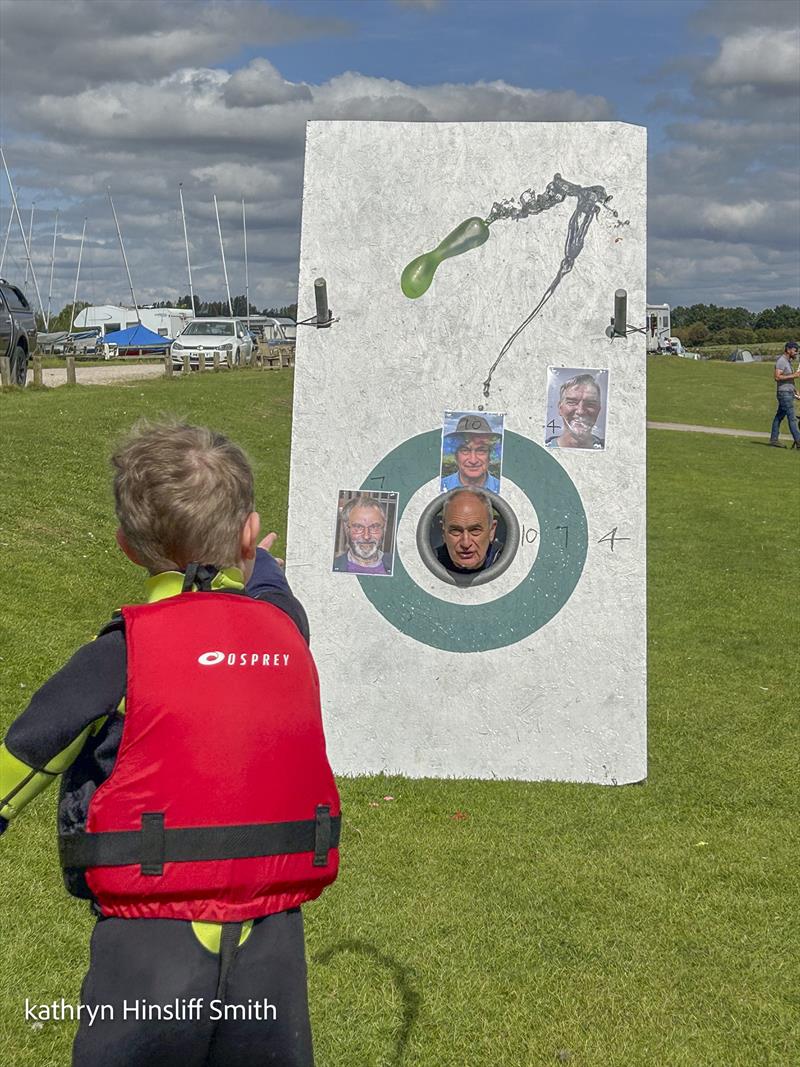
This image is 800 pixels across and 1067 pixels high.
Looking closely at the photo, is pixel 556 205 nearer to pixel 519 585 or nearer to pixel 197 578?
pixel 519 585

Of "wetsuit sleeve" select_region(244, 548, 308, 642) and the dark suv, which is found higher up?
the dark suv

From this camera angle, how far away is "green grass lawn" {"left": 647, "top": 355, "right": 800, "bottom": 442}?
29.5 m

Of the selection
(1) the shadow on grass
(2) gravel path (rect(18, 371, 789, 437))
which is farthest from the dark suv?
(1) the shadow on grass

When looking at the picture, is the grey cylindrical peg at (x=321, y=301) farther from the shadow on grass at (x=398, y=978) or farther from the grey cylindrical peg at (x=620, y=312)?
the shadow on grass at (x=398, y=978)

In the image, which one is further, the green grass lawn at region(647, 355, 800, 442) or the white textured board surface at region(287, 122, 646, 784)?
the green grass lawn at region(647, 355, 800, 442)

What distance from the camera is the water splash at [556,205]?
5.68 meters

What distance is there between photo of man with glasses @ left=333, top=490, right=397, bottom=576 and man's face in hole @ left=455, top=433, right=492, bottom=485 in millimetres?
363

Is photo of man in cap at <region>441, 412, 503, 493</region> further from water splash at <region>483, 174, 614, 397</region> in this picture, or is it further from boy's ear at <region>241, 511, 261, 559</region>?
boy's ear at <region>241, 511, 261, 559</region>

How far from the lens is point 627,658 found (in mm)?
5703

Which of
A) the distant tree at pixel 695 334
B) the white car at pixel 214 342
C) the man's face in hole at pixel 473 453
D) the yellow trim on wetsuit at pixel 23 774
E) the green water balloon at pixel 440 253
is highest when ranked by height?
the distant tree at pixel 695 334

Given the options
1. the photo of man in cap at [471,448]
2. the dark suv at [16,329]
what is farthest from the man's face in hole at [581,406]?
the dark suv at [16,329]

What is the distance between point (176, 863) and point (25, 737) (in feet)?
1.08

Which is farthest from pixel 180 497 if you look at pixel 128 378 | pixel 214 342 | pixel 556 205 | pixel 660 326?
pixel 660 326

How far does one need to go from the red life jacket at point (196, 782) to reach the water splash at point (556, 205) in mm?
3892
